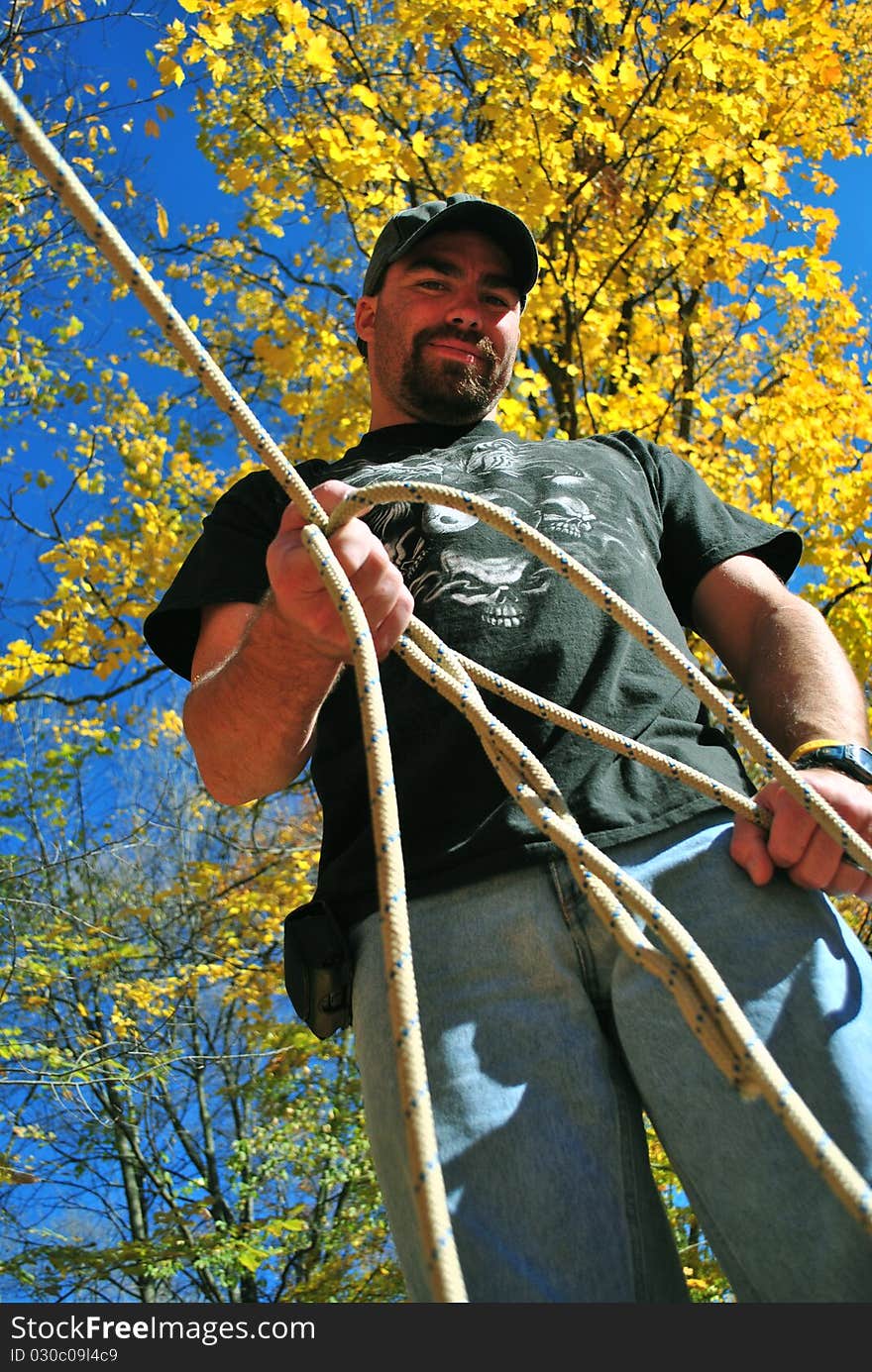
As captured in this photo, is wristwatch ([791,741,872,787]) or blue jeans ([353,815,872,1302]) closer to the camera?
blue jeans ([353,815,872,1302])

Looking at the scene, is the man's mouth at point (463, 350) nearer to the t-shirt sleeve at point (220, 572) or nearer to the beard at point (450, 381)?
the beard at point (450, 381)

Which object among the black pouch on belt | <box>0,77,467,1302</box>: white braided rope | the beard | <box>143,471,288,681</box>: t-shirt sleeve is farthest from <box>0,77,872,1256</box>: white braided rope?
the beard

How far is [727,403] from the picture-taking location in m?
5.29

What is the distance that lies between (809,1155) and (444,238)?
1.78 meters

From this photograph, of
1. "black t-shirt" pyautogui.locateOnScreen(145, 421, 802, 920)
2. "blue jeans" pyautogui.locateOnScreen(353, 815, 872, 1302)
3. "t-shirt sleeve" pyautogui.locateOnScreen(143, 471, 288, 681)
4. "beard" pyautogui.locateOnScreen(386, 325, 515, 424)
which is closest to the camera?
"blue jeans" pyautogui.locateOnScreen(353, 815, 872, 1302)

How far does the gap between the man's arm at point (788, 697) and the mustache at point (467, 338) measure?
A: 0.64m

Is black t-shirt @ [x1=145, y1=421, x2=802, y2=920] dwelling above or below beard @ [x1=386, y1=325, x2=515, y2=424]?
below

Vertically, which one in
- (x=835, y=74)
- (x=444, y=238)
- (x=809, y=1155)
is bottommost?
(x=809, y=1155)

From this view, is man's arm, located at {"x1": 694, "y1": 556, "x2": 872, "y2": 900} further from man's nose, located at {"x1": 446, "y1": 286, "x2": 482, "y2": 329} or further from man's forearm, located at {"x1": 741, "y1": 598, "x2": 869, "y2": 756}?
man's nose, located at {"x1": 446, "y1": 286, "x2": 482, "y2": 329}

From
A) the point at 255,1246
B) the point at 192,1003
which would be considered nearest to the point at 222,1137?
the point at 192,1003

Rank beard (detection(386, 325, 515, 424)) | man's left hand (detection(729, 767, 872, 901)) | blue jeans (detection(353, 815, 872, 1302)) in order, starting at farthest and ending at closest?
beard (detection(386, 325, 515, 424)) < man's left hand (detection(729, 767, 872, 901)) < blue jeans (detection(353, 815, 872, 1302))

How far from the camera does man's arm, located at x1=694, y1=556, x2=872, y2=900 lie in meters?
1.29

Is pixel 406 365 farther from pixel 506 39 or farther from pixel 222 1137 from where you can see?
pixel 222 1137

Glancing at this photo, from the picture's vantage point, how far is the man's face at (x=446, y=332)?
204 cm
